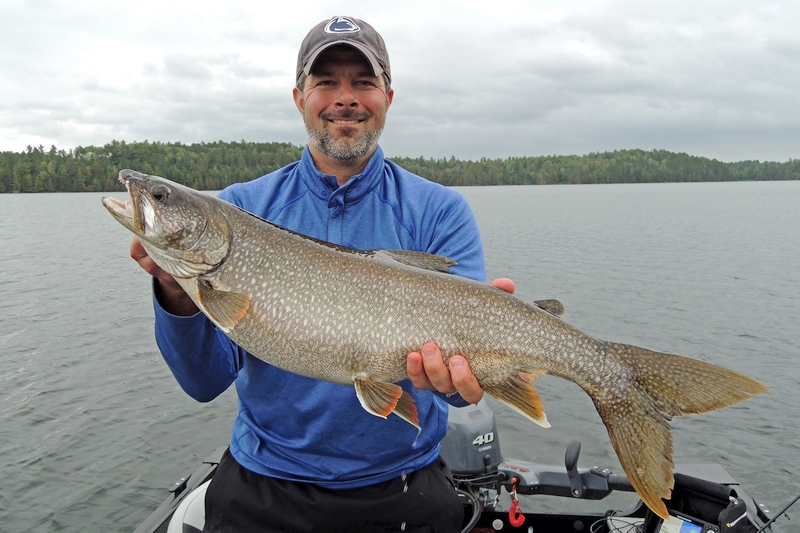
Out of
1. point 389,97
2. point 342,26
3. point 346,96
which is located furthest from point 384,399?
point 342,26

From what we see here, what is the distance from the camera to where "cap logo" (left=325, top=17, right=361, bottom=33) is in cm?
382

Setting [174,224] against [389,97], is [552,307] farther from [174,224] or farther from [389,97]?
[174,224]

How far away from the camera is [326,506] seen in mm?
3447

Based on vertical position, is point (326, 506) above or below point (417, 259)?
below

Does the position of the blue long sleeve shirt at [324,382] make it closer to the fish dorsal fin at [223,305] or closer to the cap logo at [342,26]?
the fish dorsal fin at [223,305]

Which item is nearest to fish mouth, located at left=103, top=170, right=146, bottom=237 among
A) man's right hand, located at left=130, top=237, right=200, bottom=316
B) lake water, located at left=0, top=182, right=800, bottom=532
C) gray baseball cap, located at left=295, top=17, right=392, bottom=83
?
man's right hand, located at left=130, top=237, right=200, bottom=316

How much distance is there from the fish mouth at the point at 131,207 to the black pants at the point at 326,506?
1.63m

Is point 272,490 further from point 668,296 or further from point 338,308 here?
point 668,296

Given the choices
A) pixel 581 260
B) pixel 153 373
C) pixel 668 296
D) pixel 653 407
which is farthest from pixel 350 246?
pixel 581 260

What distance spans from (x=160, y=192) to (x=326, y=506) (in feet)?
6.91

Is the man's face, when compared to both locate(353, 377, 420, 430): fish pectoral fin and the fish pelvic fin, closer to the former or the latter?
locate(353, 377, 420, 430): fish pectoral fin

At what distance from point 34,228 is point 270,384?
46112 millimetres

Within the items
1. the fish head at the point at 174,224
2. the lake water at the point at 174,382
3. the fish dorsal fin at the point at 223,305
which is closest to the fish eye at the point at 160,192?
the fish head at the point at 174,224

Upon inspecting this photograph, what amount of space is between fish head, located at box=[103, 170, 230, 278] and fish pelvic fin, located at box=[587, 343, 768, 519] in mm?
2382
